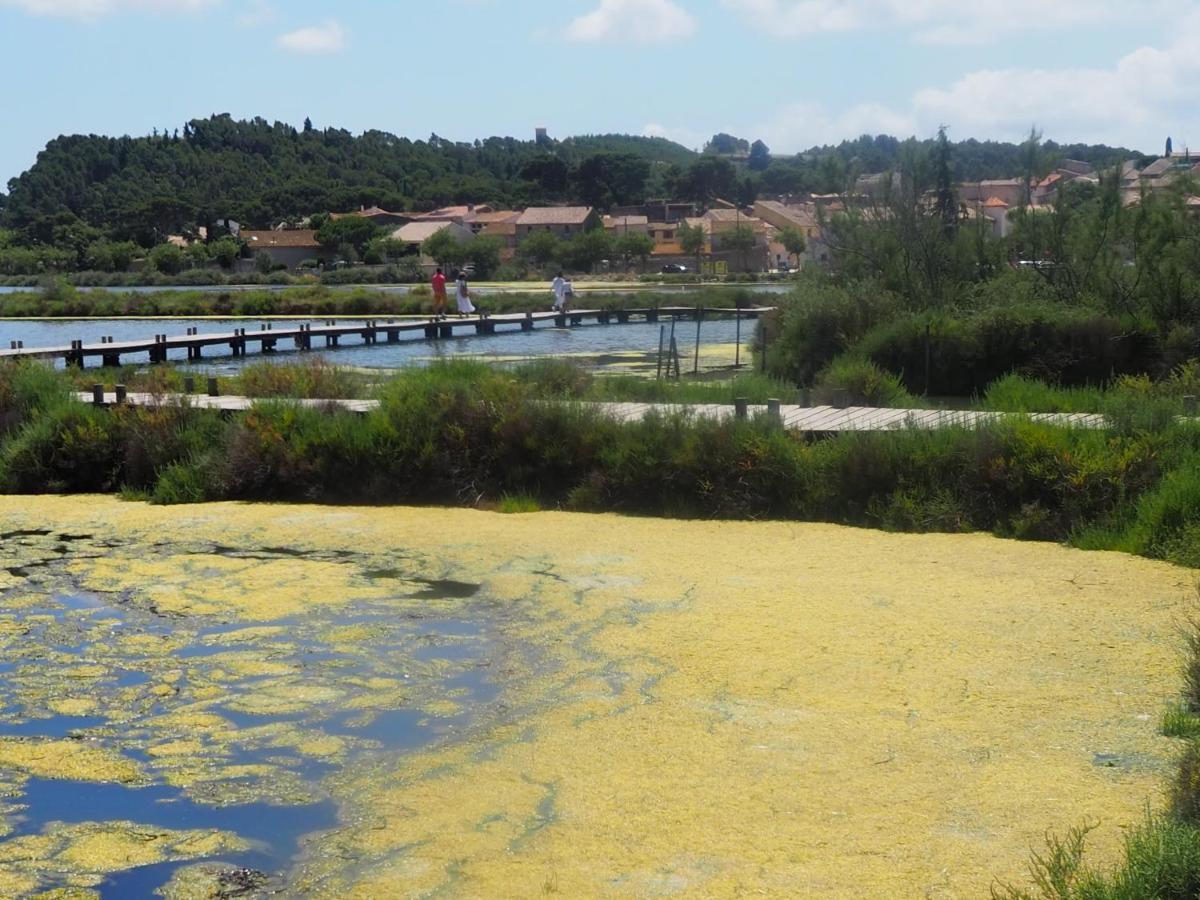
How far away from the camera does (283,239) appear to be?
96000mm

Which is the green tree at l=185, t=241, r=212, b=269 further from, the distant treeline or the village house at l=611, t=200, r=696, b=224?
the village house at l=611, t=200, r=696, b=224

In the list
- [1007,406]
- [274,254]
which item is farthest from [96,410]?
[274,254]

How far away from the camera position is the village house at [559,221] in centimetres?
9756

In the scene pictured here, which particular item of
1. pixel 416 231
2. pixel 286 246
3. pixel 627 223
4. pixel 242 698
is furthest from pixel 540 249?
pixel 242 698

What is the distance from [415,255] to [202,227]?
29.2m

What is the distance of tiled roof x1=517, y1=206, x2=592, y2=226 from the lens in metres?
98.2

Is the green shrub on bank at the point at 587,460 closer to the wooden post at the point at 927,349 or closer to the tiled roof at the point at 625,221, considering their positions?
the wooden post at the point at 927,349

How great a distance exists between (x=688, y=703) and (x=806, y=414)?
680 cm

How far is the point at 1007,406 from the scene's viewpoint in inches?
509

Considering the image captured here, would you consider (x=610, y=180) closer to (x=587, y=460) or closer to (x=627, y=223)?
(x=627, y=223)

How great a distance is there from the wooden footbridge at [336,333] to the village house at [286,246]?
53.0m

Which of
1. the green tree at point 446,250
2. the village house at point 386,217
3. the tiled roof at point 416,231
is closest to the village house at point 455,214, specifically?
the village house at point 386,217

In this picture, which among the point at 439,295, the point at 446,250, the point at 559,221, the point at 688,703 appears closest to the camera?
the point at 688,703

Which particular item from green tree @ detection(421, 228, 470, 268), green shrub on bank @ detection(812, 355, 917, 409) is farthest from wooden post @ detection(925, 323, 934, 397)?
green tree @ detection(421, 228, 470, 268)
